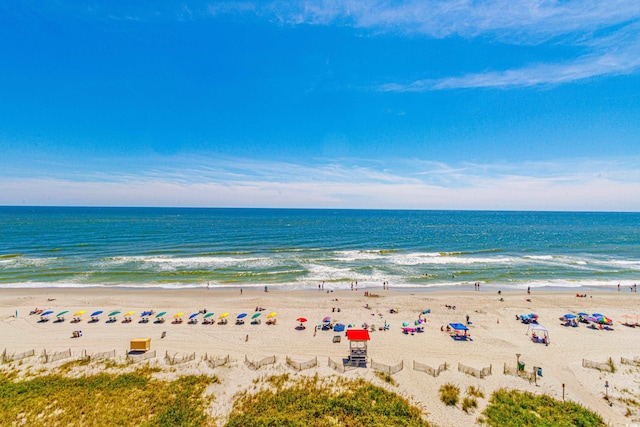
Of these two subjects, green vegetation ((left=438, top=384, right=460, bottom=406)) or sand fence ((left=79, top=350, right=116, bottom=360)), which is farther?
sand fence ((left=79, top=350, right=116, bottom=360))

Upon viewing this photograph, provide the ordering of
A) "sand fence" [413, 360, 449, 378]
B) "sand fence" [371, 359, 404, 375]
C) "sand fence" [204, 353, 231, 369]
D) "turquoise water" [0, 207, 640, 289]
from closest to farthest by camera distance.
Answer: "sand fence" [413, 360, 449, 378], "sand fence" [371, 359, 404, 375], "sand fence" [204, 353, 231, 369], "turquoise water" [0, 207, 640, 289]

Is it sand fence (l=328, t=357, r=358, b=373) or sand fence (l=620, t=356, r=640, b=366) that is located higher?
sand fence (l=620, t=356, r=640, b=366)

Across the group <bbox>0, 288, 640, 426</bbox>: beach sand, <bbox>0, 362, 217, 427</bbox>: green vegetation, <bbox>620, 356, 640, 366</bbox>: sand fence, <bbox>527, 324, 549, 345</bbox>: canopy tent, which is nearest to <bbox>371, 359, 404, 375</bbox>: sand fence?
<bbox>0, 288, 640, 426</bbox>: beach sand

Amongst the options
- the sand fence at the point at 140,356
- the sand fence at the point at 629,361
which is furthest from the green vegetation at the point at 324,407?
the sand fence at the point at 629,361

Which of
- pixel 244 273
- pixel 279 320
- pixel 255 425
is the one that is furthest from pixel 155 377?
pixel 244 273

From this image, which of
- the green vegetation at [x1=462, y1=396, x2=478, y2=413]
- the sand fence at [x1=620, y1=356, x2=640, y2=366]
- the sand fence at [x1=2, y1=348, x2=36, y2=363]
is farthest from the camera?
the sand fence at [x1=620, y1=356, x2=640, y2=366]

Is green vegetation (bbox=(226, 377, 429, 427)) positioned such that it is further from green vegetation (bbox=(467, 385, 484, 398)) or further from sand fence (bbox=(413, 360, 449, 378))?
green vegetation (bbox=(467, 385, 484, 398))

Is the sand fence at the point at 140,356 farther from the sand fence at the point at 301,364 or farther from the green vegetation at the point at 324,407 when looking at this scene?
the sand fence at the point at 301,364
